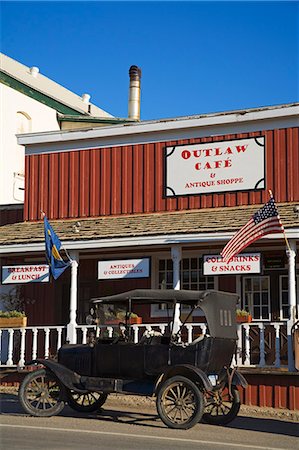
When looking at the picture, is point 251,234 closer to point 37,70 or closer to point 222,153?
point 222,153

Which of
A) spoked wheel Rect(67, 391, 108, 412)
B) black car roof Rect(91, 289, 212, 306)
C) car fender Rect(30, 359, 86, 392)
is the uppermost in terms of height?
black car roof Rect(91, 289, 212, 306)

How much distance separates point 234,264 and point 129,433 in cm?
572

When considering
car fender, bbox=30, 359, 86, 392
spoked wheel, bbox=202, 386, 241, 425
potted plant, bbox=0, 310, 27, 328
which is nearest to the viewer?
spoked wheel, bbox=202, 386, 241, 425

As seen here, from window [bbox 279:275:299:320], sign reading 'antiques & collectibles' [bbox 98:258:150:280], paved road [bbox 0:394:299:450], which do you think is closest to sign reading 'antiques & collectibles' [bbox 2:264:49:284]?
sign reading 'antiques & collectibles' [bbox 98:258:150:280]

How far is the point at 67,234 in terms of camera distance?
18578mm

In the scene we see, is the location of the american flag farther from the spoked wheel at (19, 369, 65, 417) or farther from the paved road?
the spoked wheel at (19, 369, 65, 417)

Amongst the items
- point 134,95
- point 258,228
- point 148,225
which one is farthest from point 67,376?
point 134,95

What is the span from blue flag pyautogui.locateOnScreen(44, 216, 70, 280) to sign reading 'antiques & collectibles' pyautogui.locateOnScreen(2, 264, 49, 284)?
1014 millimetres

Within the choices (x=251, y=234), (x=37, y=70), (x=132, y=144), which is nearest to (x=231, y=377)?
(x=251, y=234)

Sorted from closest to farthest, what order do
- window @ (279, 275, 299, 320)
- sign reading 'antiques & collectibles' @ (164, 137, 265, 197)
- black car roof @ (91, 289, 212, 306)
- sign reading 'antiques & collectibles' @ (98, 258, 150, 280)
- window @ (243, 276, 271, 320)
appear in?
black car roof @ (91, 289, 212, 306) < sign reading 'antiques & collectibles' @ (98, 258, 150, 280) < window @ (279, 275, 299, 320) < window @ (243, 276, 271, 320) < sign reading 'antiques & collectibles' @ (164, 137, 265, 197)

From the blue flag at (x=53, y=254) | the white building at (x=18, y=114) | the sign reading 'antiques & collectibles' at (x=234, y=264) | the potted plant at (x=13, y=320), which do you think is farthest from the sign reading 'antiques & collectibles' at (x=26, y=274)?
the white building at (x=18, y=114)

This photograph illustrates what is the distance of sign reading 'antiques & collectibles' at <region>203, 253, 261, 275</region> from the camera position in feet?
53.6

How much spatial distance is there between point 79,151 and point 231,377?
30.6 feet

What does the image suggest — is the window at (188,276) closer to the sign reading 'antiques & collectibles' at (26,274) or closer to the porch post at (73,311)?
the porch post at (73,311)
